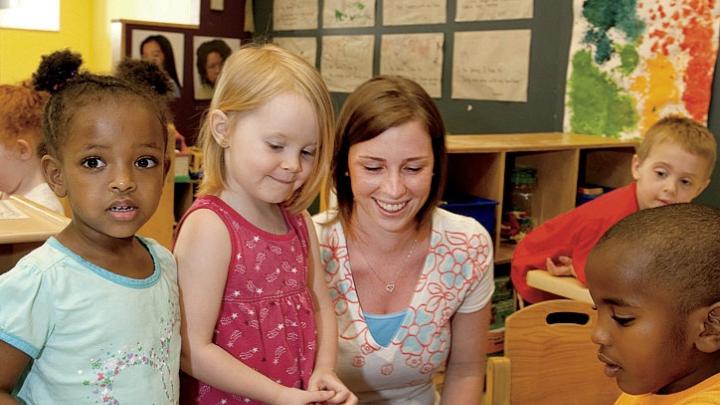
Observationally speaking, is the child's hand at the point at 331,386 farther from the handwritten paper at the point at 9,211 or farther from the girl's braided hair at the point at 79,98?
the handwritten paper at the point at 9,211

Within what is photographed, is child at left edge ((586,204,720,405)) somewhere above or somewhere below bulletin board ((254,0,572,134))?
below

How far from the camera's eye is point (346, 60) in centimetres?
507

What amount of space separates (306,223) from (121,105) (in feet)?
1.56

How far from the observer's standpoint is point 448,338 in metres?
1.66

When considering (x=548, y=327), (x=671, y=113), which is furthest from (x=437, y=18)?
(x=548, y=327)

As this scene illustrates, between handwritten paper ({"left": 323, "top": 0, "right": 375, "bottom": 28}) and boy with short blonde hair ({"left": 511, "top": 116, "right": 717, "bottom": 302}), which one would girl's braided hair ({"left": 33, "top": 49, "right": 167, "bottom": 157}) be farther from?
handwritten paper ({"left": 323, "top": 0, "right": 375, "bottom": 28})

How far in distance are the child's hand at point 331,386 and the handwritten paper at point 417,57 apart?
328 centimetres

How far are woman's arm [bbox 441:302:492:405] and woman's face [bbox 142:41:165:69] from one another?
13.3 ft

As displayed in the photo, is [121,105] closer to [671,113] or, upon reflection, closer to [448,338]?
[448,338]

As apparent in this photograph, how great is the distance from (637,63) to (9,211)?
2.83 m

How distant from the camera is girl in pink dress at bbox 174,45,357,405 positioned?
121 centimetres

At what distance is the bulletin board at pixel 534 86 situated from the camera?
3762 mm

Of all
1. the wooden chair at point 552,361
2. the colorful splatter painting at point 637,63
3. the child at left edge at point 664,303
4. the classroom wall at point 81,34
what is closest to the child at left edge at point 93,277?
the child at left edge at point 664,303

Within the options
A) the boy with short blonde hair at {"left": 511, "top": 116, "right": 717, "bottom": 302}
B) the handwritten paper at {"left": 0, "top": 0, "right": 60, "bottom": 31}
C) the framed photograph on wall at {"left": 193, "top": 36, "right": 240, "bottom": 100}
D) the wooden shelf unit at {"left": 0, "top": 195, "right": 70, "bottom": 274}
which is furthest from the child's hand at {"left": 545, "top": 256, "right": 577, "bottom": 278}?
the handwritten paper at {"left": 0, "top": 0, "right": 60, "bottom": 31}
